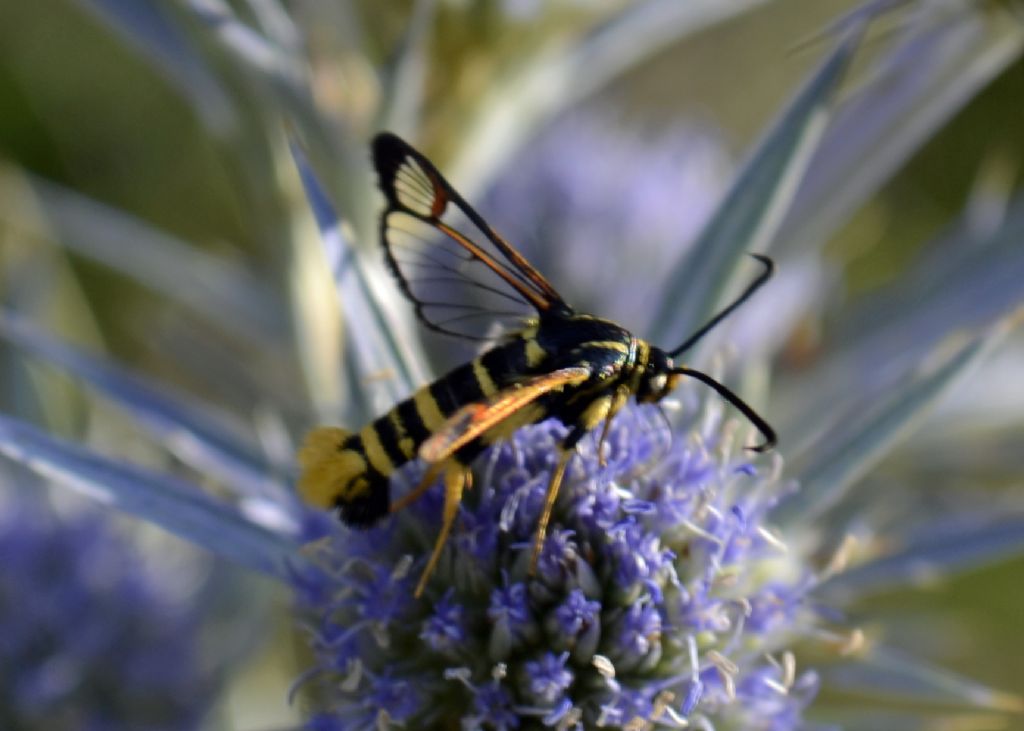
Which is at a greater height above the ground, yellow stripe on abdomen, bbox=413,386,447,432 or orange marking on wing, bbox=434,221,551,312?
orange marking on wing, bbox=434,221,551,312

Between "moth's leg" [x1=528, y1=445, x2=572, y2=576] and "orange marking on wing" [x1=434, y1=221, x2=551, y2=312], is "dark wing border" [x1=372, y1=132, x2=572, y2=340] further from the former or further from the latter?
"moth's leg" [x1=528, y1=445, x2=572, y2=576]

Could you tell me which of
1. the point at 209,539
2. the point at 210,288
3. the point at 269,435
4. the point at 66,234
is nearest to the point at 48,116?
the point at 66,234

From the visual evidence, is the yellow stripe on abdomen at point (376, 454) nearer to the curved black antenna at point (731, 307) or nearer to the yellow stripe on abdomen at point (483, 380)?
the yellow stripe on abdomen at point (483, 380)

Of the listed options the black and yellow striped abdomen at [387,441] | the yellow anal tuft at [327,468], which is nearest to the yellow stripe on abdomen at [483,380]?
the black and yellow striped abdomen at [387,441]

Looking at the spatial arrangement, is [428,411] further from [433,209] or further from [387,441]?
[433,209]

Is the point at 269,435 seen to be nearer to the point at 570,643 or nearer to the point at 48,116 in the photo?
the point at 570,643

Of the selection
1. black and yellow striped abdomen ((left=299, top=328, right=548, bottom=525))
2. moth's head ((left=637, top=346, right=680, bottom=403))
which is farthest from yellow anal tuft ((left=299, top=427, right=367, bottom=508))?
moth's head ((left=637, top=346, right=680, bottom=403))

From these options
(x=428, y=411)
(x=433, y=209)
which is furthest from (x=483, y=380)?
(x=433, y=209)

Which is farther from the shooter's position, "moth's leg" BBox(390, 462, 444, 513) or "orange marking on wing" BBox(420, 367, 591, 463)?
"moth's leg" BBox(390, 462, 444, 513)
